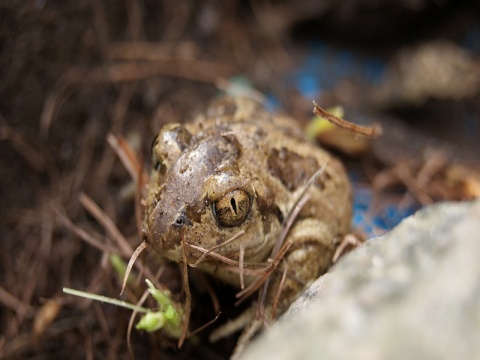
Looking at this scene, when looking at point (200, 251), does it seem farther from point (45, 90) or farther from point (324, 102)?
point (324, 102)

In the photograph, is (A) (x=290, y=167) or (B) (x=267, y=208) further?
(A) (x=290, y=167)

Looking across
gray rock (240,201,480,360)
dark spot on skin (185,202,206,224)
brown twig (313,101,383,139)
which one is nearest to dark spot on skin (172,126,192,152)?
dark spot on skin (185,202,206,224)

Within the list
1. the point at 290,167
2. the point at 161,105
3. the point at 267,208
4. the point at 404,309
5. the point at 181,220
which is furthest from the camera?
the point at 161,105

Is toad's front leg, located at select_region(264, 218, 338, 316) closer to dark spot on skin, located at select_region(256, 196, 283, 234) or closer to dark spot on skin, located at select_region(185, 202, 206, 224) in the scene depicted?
dark spot on skin, located at select_region(256, 196, 283, 234)

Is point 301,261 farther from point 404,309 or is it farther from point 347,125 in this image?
point 404,309

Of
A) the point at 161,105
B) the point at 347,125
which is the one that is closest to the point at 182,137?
the point at 347,125

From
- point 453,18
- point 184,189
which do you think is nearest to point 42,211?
point 184,189
